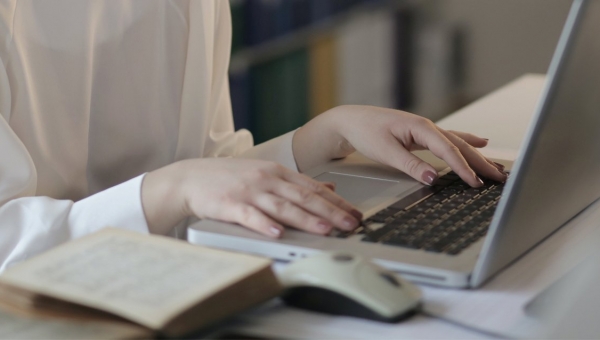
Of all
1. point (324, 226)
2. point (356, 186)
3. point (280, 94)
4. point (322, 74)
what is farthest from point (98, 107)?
point (322, 74)

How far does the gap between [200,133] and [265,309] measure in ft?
2.25

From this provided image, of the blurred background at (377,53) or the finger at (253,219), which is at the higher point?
the finger at (253,219)

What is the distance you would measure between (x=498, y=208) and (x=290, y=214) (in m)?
0.21

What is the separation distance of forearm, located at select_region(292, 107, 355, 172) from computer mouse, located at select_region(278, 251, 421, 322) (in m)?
0.47

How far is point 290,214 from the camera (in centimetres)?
80

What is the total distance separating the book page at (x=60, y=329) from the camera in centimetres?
59

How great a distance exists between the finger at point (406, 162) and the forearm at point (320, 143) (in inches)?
4.0

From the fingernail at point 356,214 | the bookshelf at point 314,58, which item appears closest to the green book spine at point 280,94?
the bookshelf at point 314,58

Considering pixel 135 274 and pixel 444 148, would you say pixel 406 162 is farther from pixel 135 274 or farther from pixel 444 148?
pixel 135 274

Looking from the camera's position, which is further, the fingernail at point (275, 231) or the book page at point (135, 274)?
the fingernail at point (275, 231)

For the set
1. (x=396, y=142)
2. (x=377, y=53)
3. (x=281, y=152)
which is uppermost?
(x=396, y=142)

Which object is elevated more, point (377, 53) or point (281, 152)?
point (281, 152)

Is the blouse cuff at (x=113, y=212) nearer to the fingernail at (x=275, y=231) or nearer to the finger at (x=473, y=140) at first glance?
the fingernail at (x=275, y=231)

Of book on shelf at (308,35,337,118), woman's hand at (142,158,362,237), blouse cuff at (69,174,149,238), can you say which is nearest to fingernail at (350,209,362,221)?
woman's hand at (142,158,362,237)
